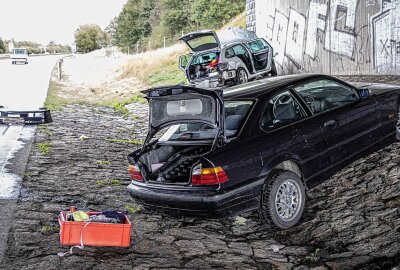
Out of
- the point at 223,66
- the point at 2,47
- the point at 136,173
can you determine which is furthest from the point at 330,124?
the point at 2,47

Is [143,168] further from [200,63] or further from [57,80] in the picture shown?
[57,80]

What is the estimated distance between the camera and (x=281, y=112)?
531 centimetres

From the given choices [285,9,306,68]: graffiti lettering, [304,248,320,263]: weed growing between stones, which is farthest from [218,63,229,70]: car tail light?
[304,248,320,263]: weed growing between stones

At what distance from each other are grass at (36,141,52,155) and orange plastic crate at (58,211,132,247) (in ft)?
16.7

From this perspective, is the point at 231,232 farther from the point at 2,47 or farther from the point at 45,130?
the point at 2,47

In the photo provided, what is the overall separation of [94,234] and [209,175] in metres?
1.26

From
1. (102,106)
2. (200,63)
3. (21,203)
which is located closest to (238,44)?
(200,63)

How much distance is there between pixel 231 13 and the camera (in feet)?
150

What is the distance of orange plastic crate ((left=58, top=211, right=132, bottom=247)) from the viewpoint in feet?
15.0

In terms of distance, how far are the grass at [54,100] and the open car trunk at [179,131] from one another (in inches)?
440

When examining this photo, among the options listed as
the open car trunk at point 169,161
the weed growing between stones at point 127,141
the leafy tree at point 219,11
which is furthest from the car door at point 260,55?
the leafy tree at point 219,11

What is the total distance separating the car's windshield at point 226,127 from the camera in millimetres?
5066

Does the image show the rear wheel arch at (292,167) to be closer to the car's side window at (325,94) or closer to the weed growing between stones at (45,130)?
the car's side window at (325,94)

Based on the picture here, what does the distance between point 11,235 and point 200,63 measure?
11.8 meters
